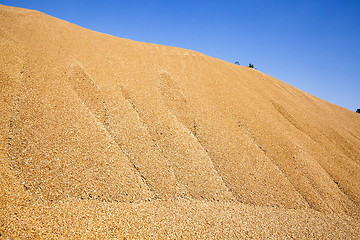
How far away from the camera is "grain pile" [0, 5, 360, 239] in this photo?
3168 millimetres

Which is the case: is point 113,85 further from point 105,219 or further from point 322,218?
point 322,218

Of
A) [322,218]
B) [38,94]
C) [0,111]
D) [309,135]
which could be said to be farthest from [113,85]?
[309,135]

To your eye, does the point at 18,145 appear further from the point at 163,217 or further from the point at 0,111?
the point at 163,217

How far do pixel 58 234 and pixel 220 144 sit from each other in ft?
12.7

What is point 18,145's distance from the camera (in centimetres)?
355

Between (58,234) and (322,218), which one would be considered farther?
(322,218)

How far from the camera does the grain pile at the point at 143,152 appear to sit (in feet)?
10.4

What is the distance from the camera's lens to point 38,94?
Answer: 4551mm

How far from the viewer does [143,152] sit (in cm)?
437

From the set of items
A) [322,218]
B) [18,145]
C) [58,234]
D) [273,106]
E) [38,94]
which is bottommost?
[58,234]

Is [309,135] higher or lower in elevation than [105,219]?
higher

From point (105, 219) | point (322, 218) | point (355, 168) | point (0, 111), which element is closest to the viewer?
point (105, 219)

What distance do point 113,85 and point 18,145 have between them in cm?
274

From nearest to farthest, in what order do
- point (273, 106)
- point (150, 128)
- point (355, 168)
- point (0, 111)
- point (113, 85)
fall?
point (0, 111), point (150, 128), point (113, 85), point (355, 168), point (273, 106)
